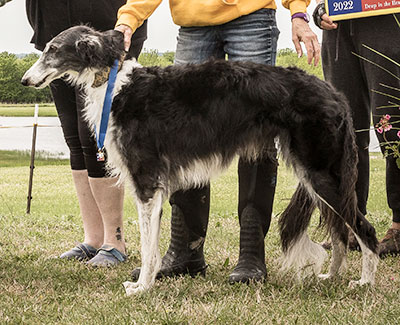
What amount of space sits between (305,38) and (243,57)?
0.33 meters

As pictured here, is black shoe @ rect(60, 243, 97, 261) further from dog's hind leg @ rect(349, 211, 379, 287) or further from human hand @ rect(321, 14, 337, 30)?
human hand @ rect(321, 14, 337, 30)

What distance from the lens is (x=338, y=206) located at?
3000 millimetres

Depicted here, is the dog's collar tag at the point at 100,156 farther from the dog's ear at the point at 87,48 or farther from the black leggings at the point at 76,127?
the dog's ear at the point at 87,48

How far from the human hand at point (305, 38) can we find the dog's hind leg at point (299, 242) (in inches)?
28.3

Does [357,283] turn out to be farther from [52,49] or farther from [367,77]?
[52,49]

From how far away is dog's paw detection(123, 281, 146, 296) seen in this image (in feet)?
9.84

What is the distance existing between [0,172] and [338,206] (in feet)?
25.3

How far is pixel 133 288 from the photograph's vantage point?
3072 mm

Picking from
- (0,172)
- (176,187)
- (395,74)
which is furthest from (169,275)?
(0,172)

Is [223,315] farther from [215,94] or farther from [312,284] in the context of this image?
[215,94]

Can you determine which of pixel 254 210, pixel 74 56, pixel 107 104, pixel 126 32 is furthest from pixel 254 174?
pixel 74 56

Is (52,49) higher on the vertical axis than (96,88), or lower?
higher

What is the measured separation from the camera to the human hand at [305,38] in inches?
122

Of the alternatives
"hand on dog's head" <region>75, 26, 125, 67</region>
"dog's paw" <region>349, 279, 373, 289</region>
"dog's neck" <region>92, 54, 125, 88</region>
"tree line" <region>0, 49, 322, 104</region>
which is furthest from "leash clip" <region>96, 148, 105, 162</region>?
"tree line" <region>0, 49, 322, 104</region>
